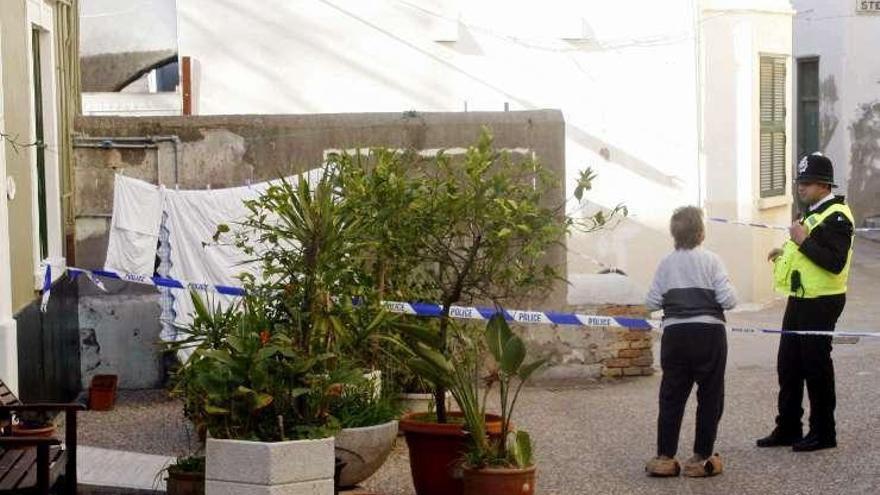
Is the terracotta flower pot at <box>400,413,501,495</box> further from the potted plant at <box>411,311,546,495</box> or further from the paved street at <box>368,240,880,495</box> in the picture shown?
the paved street at <box>368,240,880,495</box>

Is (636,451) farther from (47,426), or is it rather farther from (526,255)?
(47,426)

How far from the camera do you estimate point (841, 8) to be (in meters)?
25.6

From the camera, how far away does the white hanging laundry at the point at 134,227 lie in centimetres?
1217

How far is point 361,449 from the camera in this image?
8.30 metres

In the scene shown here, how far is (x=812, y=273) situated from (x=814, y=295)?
0.14m

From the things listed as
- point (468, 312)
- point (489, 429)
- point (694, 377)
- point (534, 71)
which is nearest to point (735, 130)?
point (534, 71)

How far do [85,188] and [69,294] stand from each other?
1014mm

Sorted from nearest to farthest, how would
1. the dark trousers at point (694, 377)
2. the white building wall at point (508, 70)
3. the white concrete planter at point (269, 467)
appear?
the white concrete planter at point (269, 467) → the dark trousers at point (694, 377) → the white building wall at point (508, 70)

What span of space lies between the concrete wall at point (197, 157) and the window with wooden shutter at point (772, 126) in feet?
24.7

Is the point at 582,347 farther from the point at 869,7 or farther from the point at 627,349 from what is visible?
the point at 869,7

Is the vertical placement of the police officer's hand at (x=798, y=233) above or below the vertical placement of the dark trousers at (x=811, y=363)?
above

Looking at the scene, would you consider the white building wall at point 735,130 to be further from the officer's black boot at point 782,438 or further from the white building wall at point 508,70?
the officer's black boot at point 782,438

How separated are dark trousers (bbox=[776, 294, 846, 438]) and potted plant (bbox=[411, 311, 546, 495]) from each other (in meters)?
2.43

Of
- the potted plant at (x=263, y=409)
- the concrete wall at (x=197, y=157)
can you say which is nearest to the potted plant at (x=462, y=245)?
the potted plant at (x=263, y=409)
